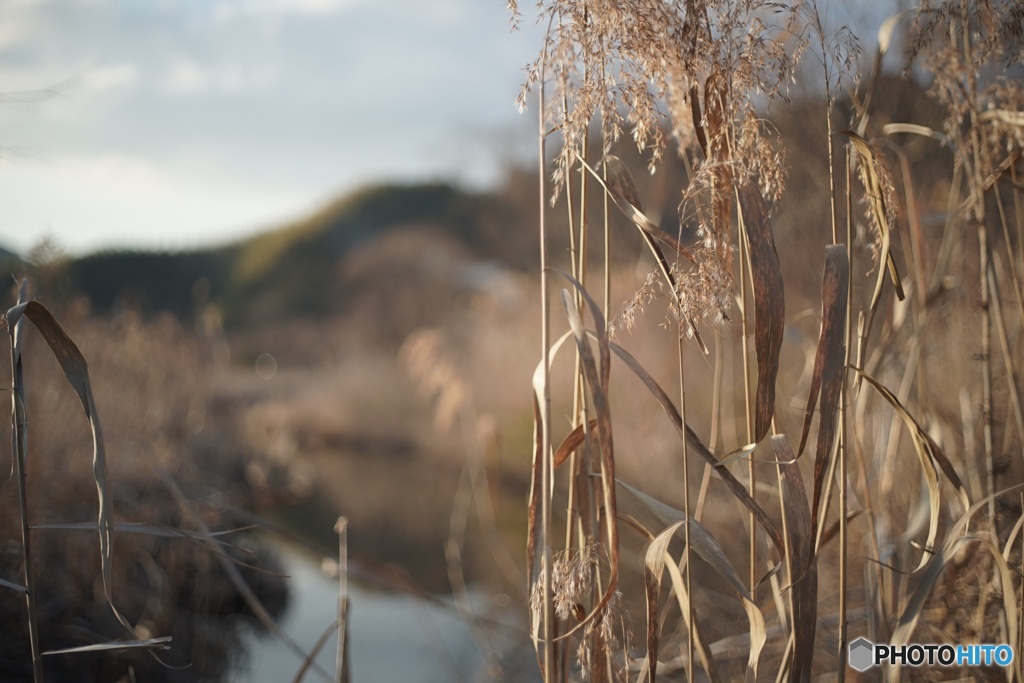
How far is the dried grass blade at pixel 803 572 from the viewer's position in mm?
852

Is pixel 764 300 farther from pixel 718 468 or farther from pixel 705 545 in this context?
pixel 705 545

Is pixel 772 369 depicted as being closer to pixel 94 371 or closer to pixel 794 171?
pixel 94 371

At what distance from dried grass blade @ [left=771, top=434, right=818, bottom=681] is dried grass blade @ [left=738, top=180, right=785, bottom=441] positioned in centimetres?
7

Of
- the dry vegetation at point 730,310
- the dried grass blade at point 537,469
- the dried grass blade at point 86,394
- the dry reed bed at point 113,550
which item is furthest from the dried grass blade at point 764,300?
the dry reed bed at point 113,550

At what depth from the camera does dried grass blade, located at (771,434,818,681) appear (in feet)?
2.80

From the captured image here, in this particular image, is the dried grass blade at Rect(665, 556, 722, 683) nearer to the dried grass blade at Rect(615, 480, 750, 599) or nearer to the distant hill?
the dried grass blade at Rect(615, 480, 750, 599)

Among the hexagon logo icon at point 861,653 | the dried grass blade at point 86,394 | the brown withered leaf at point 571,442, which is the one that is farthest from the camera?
the hexagon logo icon at point 861,653

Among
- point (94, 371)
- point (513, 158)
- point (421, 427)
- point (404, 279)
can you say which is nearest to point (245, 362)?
point (404, 279)

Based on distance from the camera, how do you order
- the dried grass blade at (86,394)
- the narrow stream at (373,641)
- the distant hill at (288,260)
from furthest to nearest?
the distant hill at (288,260)
the narrow stream at (373,641)
the dried grass blade at (86,394)

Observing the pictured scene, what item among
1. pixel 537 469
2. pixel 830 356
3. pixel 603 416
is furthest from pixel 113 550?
pixel 830 356

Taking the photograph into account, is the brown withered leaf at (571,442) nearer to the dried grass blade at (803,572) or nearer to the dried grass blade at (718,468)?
the dried grass blade at (718,468)

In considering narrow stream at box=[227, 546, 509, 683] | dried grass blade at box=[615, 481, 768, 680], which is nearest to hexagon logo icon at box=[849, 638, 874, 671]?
dried grass blade at box=[615, 481, 768, 680]

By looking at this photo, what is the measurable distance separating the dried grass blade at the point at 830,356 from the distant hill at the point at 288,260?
41.1 ft

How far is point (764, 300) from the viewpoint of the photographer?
856mm
